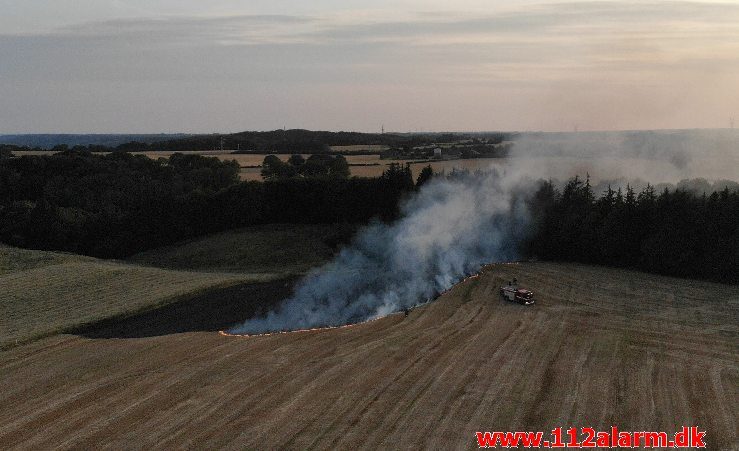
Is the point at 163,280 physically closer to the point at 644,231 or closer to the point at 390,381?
the point at 390,381

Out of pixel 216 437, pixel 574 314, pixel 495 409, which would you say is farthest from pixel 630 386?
pixel 216 437

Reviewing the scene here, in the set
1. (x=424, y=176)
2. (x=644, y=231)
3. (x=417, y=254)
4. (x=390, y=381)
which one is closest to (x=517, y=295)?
(x=417, y=254)

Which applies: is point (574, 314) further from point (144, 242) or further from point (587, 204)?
point (144, 242)

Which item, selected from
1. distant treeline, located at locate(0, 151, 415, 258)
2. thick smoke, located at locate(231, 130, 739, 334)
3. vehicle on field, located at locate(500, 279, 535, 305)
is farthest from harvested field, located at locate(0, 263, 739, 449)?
distant treeline, located at locate(0, 151, 415, 258)

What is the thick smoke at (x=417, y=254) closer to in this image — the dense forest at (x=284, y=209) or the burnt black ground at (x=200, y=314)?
the burnt black ground at (x=200, y=314)

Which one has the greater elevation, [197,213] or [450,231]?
[450,231]

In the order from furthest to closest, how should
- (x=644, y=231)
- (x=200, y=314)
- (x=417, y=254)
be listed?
1. (x=644, y=231)
2. (x=417, y=254)
3. (x=200, y=314)

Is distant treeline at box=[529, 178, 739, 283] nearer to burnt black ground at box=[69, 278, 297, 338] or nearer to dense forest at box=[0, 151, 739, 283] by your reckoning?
dense forest at box=[0, 151, 739, 283]

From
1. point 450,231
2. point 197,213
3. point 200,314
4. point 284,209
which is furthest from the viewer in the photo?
point 197,213
